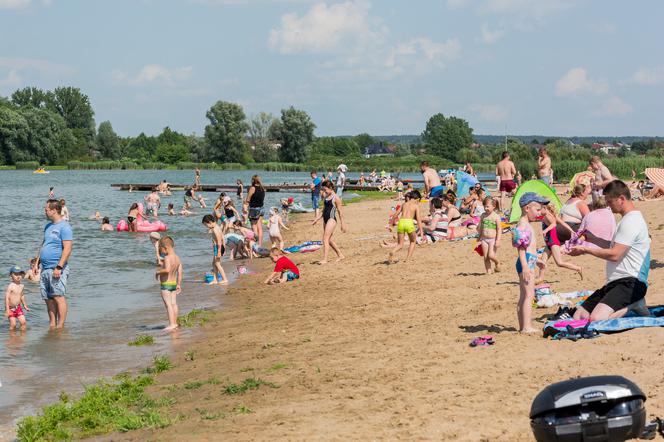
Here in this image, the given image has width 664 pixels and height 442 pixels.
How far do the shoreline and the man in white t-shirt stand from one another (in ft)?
1.13

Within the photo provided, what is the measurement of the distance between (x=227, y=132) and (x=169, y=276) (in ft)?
344

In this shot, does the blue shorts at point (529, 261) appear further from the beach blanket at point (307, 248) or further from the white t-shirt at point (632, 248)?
the beach blanket at point (307, 248)

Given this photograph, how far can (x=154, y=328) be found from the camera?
11.9 meters

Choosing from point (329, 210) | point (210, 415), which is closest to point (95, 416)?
point (210, 415)

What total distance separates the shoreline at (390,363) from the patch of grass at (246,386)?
7 cm

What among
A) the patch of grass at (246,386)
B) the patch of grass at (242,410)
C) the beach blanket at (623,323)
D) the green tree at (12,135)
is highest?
the green tree at (12,135)

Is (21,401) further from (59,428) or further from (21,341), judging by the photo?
(21,341)

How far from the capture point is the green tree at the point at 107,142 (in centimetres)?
14123

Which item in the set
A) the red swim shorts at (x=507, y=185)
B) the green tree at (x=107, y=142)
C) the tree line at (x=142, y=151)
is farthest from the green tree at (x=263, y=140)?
the red swim shorts at (x=507, y=185)

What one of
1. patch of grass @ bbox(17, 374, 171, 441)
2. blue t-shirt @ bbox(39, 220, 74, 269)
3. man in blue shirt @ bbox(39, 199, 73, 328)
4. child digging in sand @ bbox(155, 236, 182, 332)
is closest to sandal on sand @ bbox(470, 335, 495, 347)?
patch of grass @ bbox(17, 374, 171, 441)

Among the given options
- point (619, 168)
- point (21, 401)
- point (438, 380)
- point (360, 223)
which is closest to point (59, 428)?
point (21, 401)

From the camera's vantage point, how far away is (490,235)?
12.6m

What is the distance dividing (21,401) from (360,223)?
18.4 meters

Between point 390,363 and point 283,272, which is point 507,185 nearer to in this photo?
point 283,272
